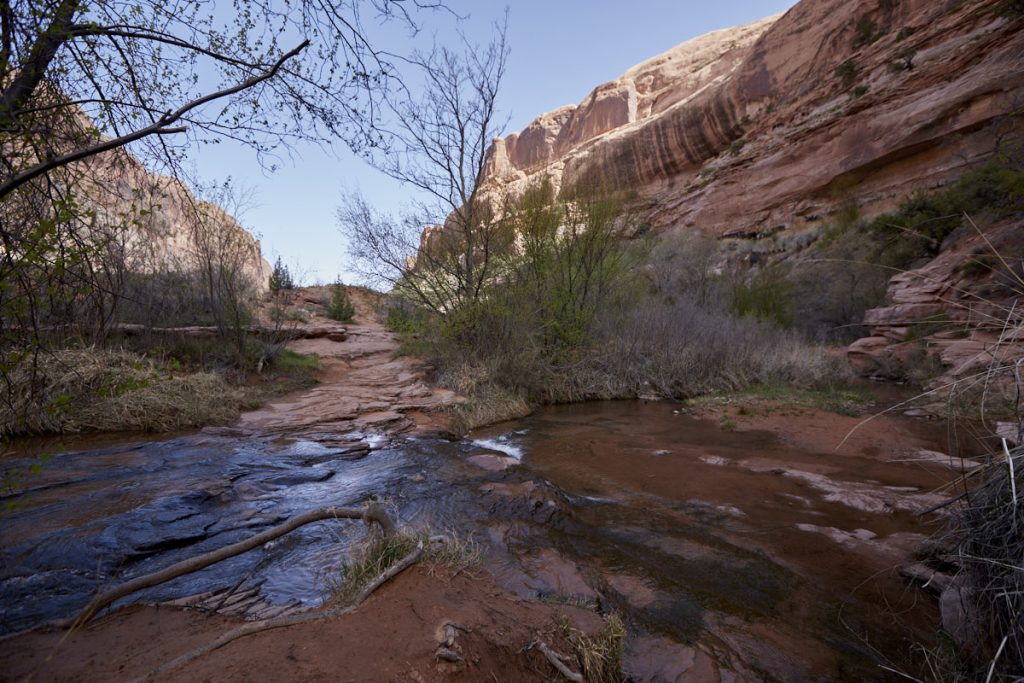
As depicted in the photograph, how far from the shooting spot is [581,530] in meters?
3.63

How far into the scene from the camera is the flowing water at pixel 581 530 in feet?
8.05

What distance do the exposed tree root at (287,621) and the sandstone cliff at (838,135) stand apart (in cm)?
954

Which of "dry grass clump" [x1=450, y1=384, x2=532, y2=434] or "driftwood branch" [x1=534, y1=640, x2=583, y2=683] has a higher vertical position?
"driftwood branch" [x1=534, y1=640, x2=583, y2=683]

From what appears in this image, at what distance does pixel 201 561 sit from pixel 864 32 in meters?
37.0

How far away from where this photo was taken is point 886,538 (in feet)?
11.2

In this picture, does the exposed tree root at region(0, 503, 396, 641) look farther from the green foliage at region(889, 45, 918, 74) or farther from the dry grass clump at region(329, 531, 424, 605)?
the green foliage at region(889, 45, 918, 74)

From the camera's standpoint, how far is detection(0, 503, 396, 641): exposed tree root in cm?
158

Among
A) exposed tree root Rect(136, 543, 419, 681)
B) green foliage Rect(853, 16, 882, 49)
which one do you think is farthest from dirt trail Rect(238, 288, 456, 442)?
green foliage Rect(853, 16, 882, 49)

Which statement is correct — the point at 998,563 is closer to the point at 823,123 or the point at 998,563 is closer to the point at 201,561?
the point at 201,561

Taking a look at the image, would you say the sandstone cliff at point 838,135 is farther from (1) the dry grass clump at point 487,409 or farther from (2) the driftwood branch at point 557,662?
(2) the driftwood branch at point 557,662

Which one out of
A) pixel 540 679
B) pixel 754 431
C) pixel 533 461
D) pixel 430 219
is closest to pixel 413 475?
pixel 533 461

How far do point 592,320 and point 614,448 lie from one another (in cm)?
507

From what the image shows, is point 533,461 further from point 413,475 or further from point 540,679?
point 540,679

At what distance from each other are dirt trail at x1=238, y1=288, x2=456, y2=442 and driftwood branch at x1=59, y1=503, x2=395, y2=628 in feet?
14.4
